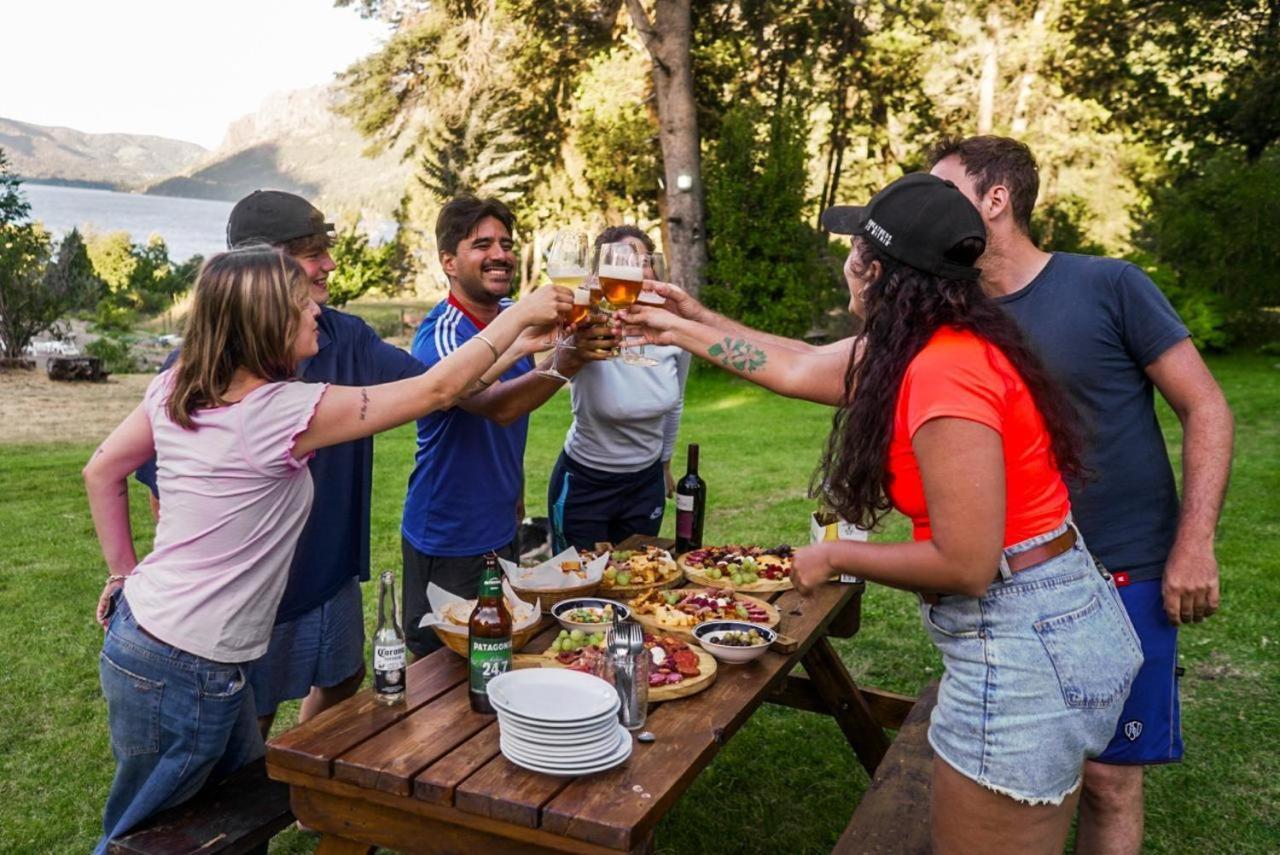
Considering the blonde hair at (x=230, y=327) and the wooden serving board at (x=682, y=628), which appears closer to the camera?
the blonde hair at (x=230, y=327)

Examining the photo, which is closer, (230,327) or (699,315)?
(230,327)

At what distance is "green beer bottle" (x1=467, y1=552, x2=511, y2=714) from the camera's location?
243 cm

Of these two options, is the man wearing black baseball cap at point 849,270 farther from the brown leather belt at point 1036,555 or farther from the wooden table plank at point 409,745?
the wooden table plank at point 409,745

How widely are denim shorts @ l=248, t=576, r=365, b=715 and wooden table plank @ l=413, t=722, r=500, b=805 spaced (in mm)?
1192

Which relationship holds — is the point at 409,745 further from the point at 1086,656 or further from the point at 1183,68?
the point at 1183,68

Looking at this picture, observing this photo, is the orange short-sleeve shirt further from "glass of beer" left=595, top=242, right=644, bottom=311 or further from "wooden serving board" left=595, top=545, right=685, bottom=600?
"wooden serving board" left=595, top=545, right=685, bottom=600

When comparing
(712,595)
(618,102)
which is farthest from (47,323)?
(712,595)

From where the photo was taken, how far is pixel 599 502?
15.0 feet

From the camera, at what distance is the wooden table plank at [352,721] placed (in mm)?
2207

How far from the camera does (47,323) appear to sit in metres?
20.3

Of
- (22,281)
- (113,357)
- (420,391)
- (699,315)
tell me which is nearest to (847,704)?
(699,315)

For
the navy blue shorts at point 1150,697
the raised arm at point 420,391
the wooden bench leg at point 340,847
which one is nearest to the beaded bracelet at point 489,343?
the raised arm at point 420,391

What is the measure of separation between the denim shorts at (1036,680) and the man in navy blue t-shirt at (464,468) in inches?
76.5

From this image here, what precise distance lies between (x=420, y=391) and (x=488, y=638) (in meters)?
0.67
